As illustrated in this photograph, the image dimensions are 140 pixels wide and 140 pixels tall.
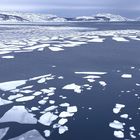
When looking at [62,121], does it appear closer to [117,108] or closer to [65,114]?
[65,114]

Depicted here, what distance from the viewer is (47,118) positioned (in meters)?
5.11

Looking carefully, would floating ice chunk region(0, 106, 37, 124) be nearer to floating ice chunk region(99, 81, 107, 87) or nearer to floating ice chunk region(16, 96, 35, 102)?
floating ice chunk region(16, 96, 35, 102)

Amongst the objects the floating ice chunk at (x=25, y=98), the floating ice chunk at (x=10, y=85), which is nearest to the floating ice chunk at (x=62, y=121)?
the floating ice chunk at (x=25, y=98)

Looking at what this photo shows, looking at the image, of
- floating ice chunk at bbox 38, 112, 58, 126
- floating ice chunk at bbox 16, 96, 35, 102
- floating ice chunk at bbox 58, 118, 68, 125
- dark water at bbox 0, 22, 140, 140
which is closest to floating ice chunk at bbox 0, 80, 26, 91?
dark water at bbox 0, 22, 140, 140

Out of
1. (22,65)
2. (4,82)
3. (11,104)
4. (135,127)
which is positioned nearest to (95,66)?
(22,65)

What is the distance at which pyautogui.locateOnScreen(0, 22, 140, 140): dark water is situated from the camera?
480cm

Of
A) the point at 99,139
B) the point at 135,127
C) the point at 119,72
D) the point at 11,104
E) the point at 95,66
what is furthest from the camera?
the point at 95,66

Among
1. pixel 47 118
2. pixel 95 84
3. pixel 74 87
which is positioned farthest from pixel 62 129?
pixel 95 84

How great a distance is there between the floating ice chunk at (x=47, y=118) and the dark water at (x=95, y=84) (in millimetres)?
187

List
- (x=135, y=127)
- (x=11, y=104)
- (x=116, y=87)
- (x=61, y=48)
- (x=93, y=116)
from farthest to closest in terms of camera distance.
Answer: (x=61, y=48) < (x=116, y=87) < (x=11, y=104) < (x=93, y=116) < (x=135, y=127)

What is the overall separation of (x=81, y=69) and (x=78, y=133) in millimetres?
4472

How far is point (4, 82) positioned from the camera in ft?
24.1

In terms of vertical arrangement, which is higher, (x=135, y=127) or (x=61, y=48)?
(x=135, y=127)

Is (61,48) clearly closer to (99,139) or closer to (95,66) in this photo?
(95,66)
